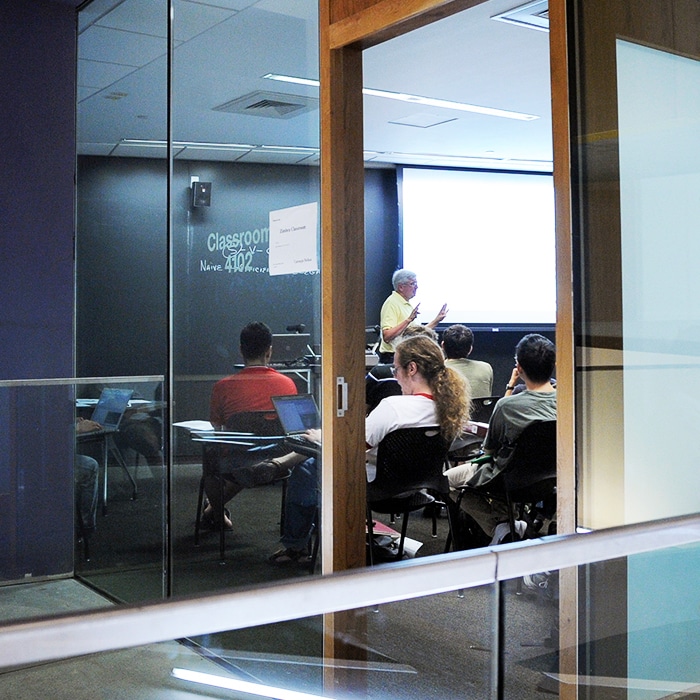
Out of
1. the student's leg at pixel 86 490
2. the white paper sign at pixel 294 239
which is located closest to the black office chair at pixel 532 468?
the white paper sign at pixel 294 239

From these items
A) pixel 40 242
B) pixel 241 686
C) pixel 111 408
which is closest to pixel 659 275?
pixel 241 686

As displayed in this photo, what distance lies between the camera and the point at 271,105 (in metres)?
3.46

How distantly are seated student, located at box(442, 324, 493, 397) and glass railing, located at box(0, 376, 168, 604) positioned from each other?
8.29 feet

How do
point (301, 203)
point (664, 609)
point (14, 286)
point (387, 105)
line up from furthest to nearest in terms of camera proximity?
point (387, 105) < point (14, 286) < point (301, 203) < point (664, 609)

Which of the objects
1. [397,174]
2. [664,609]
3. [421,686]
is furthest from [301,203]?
[397,174]

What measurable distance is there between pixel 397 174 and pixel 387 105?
296cm

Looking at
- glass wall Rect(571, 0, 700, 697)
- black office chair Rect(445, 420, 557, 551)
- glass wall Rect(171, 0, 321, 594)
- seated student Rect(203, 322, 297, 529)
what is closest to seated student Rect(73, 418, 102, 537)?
glass wall Rect(171, 0, 321, 594)

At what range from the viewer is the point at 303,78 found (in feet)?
10.9

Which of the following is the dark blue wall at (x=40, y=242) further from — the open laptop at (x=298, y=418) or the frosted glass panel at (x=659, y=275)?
the frosted glass panel at (x=659, y=275)

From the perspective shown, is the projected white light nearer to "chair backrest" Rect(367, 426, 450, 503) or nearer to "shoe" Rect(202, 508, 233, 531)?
"shoe" Rect(202, 508, 233, 531)

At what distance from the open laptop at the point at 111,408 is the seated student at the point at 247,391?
930mm

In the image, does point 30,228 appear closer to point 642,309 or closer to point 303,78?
point 303,78

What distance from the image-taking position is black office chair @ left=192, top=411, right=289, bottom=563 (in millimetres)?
3515

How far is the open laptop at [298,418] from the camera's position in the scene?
10.9 ft
